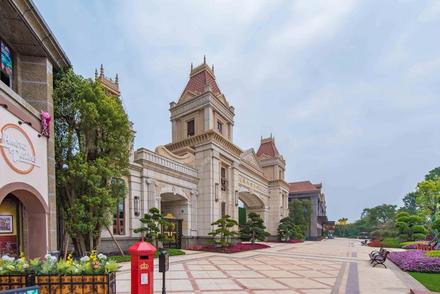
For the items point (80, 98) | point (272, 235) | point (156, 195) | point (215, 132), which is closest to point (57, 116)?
point (80, 98)

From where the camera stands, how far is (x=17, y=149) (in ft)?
22.9

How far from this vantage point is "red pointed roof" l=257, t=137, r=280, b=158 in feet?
129

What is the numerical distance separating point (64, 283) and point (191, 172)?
16660 millimetres

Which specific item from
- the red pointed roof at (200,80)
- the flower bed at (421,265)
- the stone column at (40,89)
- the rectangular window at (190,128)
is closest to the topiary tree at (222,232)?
the rectangular window at (190,128)

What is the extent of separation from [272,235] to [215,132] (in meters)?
18.7

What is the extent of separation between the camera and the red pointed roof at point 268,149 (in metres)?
39.2

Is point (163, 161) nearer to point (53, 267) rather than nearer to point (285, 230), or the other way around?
point (53, 267)

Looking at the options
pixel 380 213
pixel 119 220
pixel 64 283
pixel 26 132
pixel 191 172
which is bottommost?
pixel 380 213

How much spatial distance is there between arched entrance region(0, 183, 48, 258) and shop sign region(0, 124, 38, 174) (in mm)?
645

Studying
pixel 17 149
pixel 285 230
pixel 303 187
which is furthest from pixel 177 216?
pixel 303 187

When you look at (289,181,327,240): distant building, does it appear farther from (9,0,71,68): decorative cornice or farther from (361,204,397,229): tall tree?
(9,0,71,68): decorative cornice

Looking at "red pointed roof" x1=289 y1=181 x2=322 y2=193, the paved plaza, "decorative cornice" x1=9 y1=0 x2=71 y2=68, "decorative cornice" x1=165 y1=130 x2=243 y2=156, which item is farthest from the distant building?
"decorative cornice" x1=9 y1=0 x2=71 y2=68

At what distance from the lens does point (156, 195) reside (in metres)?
17.6

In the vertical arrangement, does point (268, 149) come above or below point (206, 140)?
below
